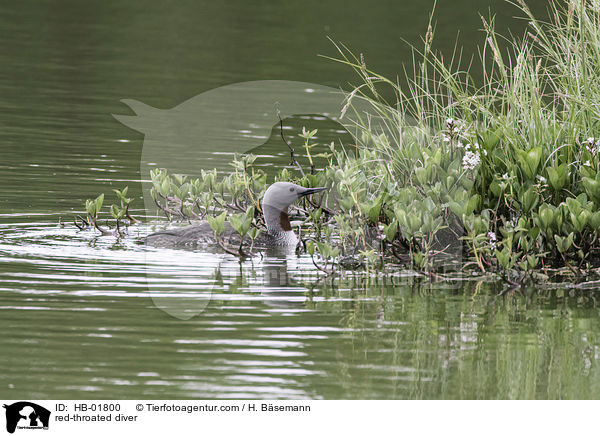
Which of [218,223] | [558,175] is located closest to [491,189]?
[558,175]

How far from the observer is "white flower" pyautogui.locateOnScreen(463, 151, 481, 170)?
8.78 meters

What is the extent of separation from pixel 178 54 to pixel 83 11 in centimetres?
765

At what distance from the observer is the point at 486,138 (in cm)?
883

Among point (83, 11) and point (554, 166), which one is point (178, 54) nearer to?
point (83, 11)

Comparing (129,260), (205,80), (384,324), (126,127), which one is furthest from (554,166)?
(205,80)

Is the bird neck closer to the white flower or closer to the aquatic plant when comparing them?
the aquatic plant
